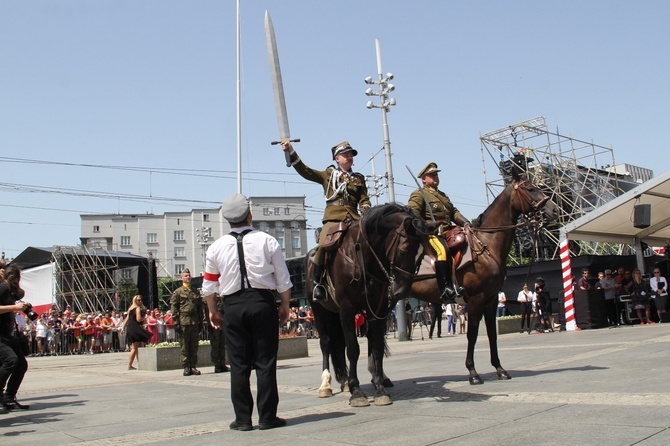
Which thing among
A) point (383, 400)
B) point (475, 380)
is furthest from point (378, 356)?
point (475, 380)

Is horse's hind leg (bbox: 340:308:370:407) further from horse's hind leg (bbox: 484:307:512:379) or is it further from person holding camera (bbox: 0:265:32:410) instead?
person holding camera (bbox: 0:265:32:410)

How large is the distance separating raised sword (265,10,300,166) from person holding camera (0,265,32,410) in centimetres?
386

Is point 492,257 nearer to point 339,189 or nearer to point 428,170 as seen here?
point 428,170

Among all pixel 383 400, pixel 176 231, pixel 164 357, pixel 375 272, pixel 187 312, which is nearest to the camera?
pixel 383 400

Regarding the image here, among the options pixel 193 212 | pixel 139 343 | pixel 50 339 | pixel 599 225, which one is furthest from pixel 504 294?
pixel 193 212

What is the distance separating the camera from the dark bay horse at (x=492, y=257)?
28.1 feet

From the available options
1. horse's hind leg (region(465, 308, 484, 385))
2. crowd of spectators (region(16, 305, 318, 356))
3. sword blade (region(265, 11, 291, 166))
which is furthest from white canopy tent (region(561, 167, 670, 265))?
sword blade (region(265, 11, 291, 166))

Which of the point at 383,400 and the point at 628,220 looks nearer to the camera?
the point at 383,400

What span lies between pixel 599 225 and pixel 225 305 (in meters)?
18.3

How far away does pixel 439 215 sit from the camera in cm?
930

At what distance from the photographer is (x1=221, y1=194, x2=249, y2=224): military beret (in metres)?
5.91

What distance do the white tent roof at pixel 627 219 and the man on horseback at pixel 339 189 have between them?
554 inches

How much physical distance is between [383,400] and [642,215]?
1530 centimetres

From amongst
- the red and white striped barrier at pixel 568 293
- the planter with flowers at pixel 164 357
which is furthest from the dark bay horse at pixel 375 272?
the red and white striped barrier at pixel 568 293
